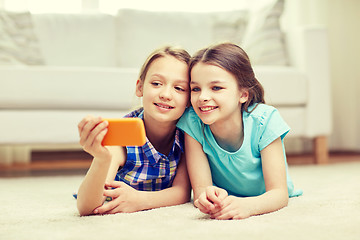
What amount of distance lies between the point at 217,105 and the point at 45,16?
1719 mm

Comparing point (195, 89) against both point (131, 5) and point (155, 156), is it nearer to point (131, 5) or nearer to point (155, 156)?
point (155, 156)

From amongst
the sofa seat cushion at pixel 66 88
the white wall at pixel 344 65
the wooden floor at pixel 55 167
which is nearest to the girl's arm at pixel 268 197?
the sofa seat cushion at pixel 66 88

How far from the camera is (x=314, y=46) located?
2.10 metres

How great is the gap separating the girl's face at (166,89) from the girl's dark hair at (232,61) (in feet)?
0.14

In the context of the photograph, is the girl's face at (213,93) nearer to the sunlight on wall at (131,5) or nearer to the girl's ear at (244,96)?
the girl's ear at (244,96)

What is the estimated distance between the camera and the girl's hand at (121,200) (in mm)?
974

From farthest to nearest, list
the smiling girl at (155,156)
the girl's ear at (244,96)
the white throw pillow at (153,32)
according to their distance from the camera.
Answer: the white throw pillow at (153,32)
the girl's ear at (244,96)
the smiling girl at (155,156)

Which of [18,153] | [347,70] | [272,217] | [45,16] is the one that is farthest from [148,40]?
[272,217]

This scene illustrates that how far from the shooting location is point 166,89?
1091mm

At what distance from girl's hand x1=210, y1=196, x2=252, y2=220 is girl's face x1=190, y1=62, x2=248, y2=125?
8.3 inches

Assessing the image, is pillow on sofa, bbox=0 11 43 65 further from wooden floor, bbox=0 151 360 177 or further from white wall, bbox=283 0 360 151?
white wall, bbox=283 0 360 151

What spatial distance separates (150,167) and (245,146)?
0.26 meters

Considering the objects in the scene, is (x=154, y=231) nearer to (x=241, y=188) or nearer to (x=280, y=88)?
(x=241, y=188)

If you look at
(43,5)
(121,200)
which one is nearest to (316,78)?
(121,200)
